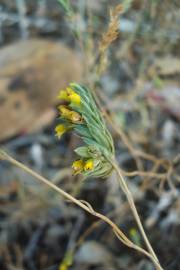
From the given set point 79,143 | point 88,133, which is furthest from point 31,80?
point 88,133

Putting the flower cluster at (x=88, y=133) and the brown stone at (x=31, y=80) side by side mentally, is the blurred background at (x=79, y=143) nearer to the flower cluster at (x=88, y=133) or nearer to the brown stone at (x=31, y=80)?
the brown stone at (x=31, y=80)

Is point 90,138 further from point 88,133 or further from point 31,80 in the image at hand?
point 31,80

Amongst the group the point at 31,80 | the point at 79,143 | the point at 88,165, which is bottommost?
the point at 79,143

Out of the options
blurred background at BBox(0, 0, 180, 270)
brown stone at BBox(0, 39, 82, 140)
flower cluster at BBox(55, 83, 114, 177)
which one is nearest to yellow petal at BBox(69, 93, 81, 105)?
flower cluster at BBox(55, 83, 114, 177)

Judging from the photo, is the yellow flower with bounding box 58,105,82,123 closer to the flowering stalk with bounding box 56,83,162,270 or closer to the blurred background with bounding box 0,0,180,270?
the flowering stalk with bounding box 56,83,162,270

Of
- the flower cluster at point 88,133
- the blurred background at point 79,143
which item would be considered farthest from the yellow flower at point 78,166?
the blurred background at point 79,143

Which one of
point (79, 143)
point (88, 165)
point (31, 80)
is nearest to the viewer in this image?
point (88, 165)

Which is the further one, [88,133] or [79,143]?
[79,143]
